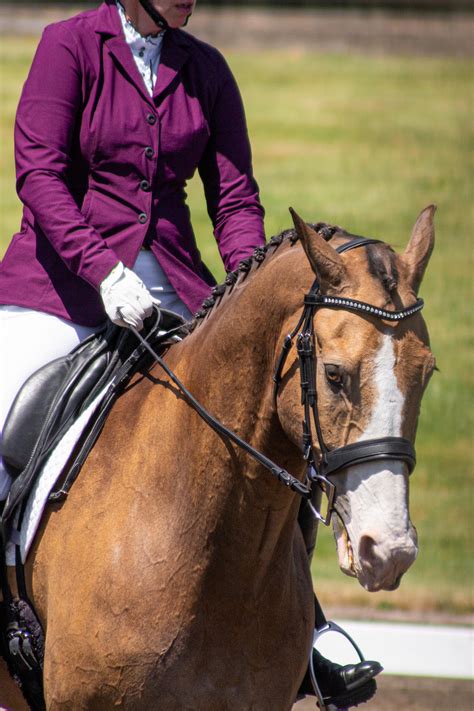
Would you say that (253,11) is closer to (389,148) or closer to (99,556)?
(389,148)

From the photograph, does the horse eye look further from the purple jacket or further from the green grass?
the green grass

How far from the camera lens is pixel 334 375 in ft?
9.50

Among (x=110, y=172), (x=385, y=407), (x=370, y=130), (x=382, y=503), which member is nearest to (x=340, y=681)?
(x=382, y=503)

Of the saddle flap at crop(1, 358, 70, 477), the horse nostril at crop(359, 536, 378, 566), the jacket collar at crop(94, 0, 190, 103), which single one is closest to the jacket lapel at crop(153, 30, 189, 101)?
→ the jacket collar at crop(94, 0, 190, 103)

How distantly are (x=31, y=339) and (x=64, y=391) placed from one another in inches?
10.5

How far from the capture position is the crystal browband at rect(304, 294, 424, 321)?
2.90 m

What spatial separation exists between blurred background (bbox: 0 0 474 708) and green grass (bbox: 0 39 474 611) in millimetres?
21

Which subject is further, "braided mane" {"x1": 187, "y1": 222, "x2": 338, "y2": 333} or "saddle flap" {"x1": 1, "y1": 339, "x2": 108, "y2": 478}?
"saddle flap" {"x1": 1, "y1": 339, "x2": 108, "y2": 478}

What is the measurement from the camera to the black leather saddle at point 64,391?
360 cm

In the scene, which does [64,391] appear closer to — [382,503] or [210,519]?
[210,519]

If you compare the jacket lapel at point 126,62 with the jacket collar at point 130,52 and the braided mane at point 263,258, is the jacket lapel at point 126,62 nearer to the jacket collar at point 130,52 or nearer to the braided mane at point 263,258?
the jacket collar at point 130,52

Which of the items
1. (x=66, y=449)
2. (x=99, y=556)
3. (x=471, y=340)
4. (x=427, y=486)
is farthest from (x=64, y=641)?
(x=471, y=340)

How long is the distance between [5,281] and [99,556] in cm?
101

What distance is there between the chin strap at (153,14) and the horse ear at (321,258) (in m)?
1.11
